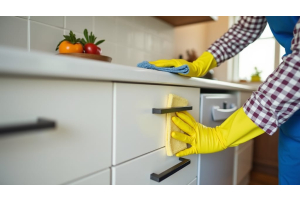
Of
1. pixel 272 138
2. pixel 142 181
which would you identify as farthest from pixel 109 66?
pixel 272 138

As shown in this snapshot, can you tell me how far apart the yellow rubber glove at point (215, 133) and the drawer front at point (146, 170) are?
0.19ft

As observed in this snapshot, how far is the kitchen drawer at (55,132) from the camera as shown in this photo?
0.29m

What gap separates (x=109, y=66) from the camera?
38cm

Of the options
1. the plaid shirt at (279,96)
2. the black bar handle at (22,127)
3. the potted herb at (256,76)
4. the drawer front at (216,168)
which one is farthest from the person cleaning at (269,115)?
the potted herb at (256,76)

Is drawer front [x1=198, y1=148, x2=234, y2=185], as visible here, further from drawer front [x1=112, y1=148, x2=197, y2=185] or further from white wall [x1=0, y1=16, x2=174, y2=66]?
white wall [x1=0, y1=16, x2=174, y2=66]

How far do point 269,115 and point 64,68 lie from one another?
530 millimetres

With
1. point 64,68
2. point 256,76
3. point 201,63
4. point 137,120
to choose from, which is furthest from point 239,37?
point 256,76

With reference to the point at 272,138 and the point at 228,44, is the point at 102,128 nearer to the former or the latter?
the point at 228,44

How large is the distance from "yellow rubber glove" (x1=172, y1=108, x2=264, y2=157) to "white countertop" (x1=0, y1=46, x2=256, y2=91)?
185 millimetres

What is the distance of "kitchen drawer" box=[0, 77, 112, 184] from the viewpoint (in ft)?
0.94

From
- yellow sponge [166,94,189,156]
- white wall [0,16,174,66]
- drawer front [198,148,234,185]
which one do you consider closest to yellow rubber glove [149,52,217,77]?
yellow sponge [166,94,189,156]

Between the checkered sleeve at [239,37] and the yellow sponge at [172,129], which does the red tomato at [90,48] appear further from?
the checkered sleeve at [239,37]

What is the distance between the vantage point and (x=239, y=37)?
92 cm
